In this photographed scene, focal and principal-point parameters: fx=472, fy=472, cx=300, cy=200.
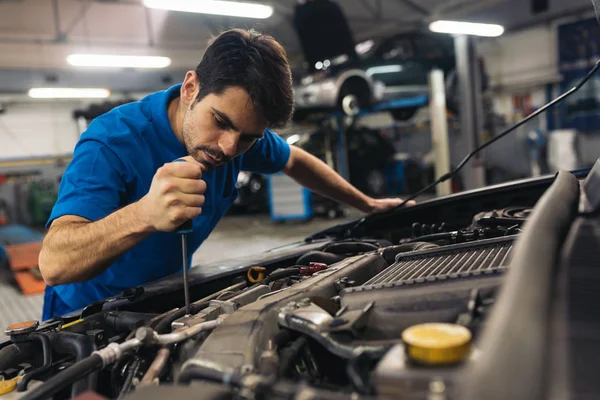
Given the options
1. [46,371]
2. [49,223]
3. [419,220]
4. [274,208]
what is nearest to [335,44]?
[274,208]

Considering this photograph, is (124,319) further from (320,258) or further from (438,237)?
(438,237)

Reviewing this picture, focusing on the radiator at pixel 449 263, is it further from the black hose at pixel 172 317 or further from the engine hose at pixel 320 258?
the black hose at pixel 172 317

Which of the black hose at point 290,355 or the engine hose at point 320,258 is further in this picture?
the engine hose at point 320,258

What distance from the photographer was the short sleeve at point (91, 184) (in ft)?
3.80

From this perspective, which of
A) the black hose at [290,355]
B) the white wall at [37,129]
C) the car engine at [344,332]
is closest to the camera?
the car engine at [344,332]

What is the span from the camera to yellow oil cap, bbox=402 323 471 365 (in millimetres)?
438

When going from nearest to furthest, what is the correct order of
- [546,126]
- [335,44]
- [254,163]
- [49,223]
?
[49,223] < [254,163] < [335,44] < [546,126]

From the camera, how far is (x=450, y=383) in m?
0.41

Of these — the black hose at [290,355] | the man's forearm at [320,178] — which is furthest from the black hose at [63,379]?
the man's forearm at [320,178]

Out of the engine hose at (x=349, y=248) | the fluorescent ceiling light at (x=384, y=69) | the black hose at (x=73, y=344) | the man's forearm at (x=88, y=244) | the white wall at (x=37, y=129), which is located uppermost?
the white wall at (x=37, y=129)

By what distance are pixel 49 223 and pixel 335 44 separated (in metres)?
5.35

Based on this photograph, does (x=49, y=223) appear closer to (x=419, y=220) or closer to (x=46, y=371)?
(x=46, y=371)

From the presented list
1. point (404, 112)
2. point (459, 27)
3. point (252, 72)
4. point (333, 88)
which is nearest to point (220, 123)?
point (252, 72)

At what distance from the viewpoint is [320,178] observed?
192cm
